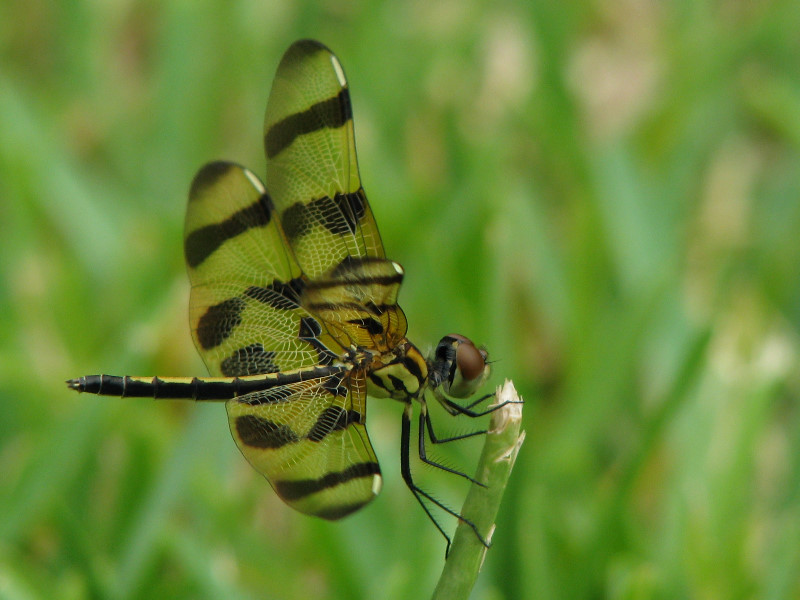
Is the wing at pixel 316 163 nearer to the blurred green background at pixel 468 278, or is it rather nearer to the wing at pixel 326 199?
the wing at pixel 326 199

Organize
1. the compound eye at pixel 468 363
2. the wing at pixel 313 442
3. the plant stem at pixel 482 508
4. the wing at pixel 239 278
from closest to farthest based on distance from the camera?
1. the plant stem at pixel 482 508
2. the wing at pixel 313 442
3. the compound eye at pixel 468 363
4. the wing at pixel 239 278

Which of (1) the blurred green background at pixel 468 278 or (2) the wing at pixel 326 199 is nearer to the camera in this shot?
(2) the wing at pixel 326 199

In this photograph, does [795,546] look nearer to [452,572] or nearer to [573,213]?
[452,572]

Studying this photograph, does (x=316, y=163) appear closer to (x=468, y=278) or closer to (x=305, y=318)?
(x=305, y=318)

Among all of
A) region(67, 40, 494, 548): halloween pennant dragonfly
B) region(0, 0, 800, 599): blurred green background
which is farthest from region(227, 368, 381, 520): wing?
region(0, 0, 800, 599): blurred green background

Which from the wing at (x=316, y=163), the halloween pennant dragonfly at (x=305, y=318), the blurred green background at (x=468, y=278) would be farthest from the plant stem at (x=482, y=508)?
the wing at (x=316, y=163)

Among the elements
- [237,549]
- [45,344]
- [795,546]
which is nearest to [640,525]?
[795,546]

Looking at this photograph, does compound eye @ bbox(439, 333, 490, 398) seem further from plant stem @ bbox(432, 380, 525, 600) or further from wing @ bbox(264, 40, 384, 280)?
plant stem @ bbox(432, 380, 525, 600)
